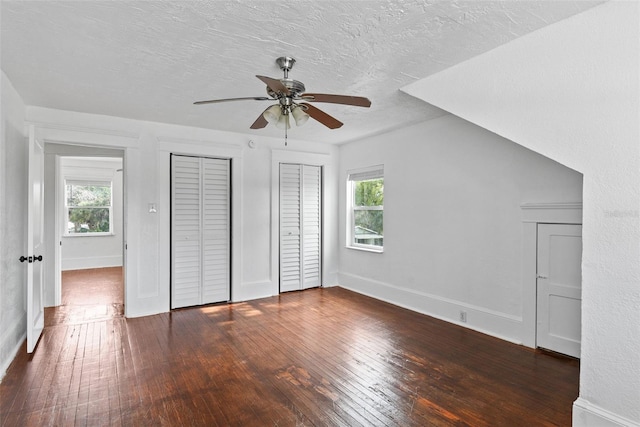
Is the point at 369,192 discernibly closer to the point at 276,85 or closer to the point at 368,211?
the point at 368,211

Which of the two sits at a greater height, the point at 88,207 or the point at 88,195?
the point at 88,195

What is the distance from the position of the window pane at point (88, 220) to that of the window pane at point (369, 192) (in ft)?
20.5

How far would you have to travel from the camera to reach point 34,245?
3430 mm

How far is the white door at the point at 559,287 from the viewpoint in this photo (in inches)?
121

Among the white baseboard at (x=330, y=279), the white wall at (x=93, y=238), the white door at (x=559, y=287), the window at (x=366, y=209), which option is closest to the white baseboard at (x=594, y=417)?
the white door at (x=559, y=287)

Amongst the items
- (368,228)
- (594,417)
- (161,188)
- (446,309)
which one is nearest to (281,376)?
(594,417)

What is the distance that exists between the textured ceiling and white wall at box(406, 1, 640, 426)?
0.59 ft

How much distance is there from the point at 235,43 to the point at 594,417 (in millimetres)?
3246

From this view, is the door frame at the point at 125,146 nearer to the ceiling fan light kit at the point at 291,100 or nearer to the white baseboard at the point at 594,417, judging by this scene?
the ceiling fan light kit at the point at 291,100

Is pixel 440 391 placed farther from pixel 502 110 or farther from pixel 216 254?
pixel 216 254

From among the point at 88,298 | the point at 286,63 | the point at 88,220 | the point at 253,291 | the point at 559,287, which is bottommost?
the point at 88,298

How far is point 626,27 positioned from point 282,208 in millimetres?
4372

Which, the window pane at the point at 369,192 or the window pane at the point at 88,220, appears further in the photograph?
the window pane at the point at 88,220

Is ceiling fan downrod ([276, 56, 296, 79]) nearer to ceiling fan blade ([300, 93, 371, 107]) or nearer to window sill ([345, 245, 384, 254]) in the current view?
ceiling fan blade ([300, 93, 371, 107])
